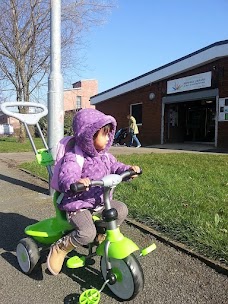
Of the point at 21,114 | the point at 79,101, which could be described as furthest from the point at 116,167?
the point at 79,101

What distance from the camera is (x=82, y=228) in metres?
2.85

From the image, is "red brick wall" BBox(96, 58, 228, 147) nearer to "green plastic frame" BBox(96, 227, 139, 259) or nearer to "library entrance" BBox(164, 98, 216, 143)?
"library entrance" BBox(164, 98, 216, 143)

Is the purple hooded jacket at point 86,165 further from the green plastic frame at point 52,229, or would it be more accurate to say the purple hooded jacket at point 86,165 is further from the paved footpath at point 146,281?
the paved footpath at point 146,281

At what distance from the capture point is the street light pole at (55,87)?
5.55 metres

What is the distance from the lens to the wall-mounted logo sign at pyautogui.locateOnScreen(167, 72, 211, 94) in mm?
16469

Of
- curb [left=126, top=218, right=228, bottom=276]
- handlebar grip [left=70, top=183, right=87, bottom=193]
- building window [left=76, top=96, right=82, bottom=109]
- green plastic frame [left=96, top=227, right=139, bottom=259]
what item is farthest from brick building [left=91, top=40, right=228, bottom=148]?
building window [left=76, top=96, right=82, bottom=109]

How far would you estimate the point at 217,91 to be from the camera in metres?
15.8

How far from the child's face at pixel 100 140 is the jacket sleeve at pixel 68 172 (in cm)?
21

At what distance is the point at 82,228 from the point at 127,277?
1.72ft

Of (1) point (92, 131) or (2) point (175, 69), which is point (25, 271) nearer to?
(1) point (92, 131)

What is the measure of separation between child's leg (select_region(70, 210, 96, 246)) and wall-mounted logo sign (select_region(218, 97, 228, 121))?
1388 cm

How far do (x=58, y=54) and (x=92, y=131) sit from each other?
321 centimetres

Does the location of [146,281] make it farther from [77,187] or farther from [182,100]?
[182,100]

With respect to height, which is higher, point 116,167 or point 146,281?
point 116,167
